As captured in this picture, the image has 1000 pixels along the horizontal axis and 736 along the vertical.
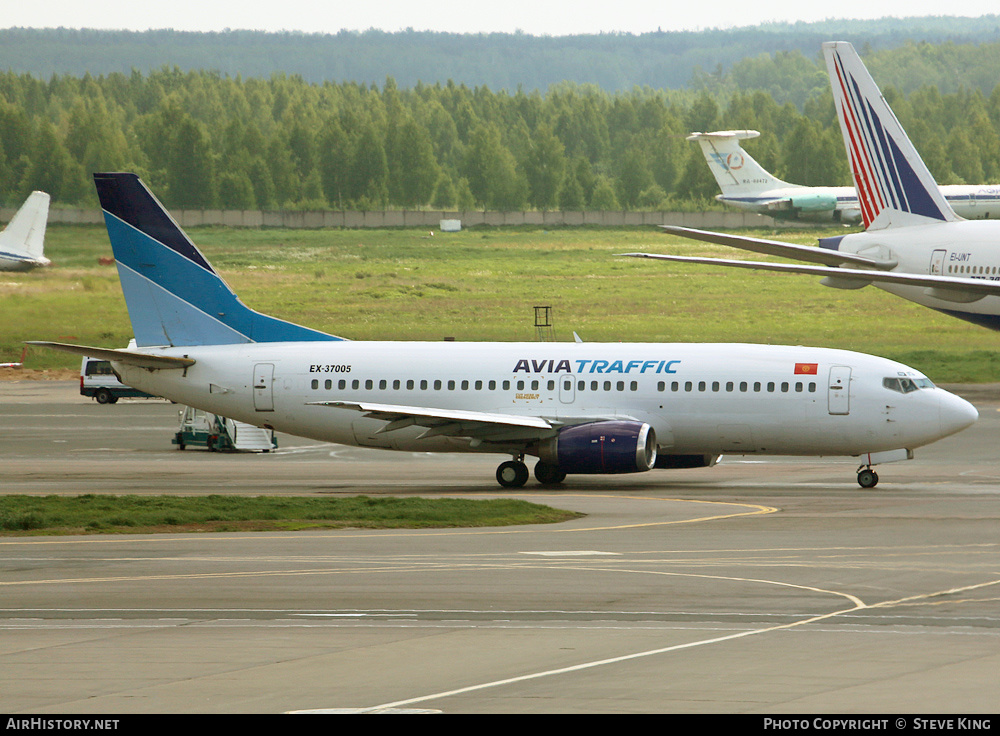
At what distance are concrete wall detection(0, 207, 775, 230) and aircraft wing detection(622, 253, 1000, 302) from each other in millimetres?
57694

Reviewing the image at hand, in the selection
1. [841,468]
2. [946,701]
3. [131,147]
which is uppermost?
[131,147]

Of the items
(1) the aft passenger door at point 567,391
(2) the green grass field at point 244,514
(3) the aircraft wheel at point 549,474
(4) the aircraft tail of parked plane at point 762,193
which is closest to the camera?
(2) the green grass field at point 244,514

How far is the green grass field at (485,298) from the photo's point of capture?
8300 cm

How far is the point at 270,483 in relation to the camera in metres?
40.8

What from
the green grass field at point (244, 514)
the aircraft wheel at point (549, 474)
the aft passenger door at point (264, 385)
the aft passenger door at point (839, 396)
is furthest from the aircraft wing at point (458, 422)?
the aft passenger door at point (839, 396)

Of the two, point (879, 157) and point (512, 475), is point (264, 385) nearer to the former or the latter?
point (512, 475)

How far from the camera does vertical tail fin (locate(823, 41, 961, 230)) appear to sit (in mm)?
61031

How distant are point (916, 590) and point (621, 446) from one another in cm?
1705

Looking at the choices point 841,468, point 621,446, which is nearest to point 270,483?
point 621,446

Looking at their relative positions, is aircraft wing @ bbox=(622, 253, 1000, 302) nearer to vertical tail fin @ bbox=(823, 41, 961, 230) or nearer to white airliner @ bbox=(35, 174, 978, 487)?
vertical tail fin @ bbox=(823, 41, 961, 230)

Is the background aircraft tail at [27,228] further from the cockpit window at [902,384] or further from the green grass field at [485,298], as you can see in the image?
the cockpit window at [902,384]

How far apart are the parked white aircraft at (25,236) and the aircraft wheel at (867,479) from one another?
55481mm

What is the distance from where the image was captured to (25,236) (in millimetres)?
81250
